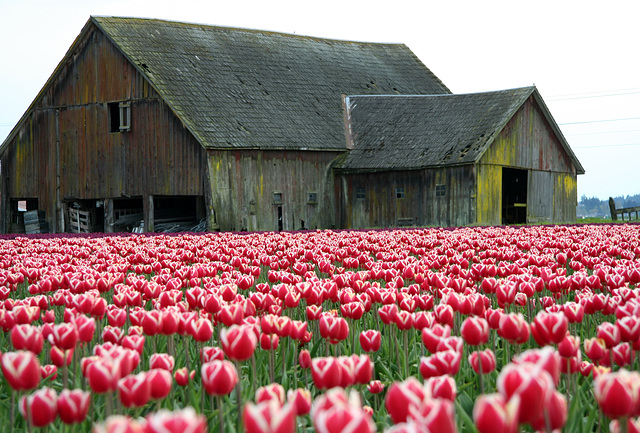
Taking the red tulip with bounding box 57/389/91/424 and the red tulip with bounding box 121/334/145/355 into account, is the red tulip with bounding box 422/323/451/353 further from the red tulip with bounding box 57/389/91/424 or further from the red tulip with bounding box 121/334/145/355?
the red tulip with bounding box 57/389/91/424

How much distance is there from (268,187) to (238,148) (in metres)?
2.51

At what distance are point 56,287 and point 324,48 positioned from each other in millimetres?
37852

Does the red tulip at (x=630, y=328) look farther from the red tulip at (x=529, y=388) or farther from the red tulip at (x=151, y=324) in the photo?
the red tulip at (x=151, y=324)

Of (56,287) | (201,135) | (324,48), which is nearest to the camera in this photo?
(56,287)

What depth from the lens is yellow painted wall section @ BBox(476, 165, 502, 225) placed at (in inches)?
1268

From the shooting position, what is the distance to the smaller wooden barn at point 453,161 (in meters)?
32.6

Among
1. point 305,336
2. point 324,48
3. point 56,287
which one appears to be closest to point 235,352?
point 305,336

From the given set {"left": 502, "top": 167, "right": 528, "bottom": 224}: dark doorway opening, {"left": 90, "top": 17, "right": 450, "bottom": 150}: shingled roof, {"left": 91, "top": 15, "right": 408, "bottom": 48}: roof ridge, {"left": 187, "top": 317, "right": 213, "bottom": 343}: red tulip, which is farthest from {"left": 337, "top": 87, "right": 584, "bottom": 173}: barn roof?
{"left": 187, "top": 317, "right": 213, "bottom": 343}: red tulip

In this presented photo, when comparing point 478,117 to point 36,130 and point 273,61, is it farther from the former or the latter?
point 36,130

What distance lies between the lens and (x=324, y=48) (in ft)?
141

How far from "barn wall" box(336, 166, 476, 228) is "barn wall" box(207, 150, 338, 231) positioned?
1.04 m

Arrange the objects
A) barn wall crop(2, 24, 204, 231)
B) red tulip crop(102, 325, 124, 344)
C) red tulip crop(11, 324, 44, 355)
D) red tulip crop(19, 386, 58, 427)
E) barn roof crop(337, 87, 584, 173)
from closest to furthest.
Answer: red tulip crop(19, 386, 58, 427) < red tulip crop(11, 324, 44, 355) < red tulip crop(102, 325, 124, 344) < barn wall crop(2, 24, 204, 231) < barn roof crop(337, 87, 584, 173)

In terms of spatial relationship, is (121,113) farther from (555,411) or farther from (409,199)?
(555,411)

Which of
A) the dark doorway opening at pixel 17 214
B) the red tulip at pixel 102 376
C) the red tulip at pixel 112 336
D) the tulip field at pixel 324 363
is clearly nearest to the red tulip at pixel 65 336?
the tulip field at pixel 324 363
